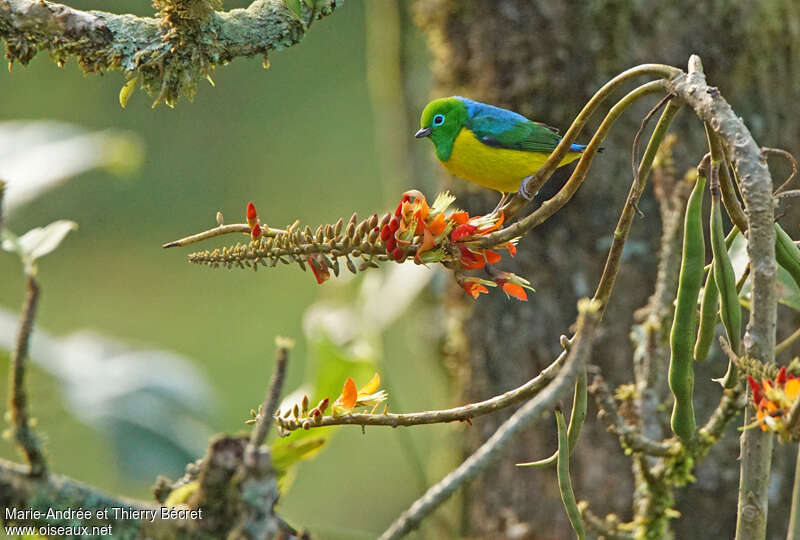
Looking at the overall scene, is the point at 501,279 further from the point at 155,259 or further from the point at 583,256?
the point at 155,259

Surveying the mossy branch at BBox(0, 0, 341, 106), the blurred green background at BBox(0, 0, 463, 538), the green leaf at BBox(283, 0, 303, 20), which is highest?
the green leaf at BBox(283, 0, 303, 20)

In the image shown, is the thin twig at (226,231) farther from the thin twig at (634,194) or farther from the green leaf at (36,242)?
the thin twig at (634,194)

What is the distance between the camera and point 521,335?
6.13 feet

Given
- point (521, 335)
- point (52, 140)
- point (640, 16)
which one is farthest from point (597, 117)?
point (52, 140)

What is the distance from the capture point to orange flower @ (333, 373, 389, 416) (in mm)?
782

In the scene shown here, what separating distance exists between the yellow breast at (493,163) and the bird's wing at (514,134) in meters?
0.02

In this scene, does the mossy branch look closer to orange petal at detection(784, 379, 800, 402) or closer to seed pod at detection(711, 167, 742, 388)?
seed pod at detection(711, 167, 742, 388)

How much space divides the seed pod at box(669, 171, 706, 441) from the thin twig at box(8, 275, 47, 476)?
0.48 m

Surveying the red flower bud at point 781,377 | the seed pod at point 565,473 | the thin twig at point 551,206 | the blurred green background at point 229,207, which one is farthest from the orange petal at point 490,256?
the blurred green background at point 229,207

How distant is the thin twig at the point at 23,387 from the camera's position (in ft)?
1.75

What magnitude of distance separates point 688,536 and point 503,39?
3.59 feet

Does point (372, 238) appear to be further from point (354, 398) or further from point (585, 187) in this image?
point (585, 187)

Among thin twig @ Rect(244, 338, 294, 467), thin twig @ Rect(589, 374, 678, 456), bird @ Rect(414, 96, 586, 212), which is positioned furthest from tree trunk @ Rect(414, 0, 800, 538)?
thin twig @ Rect(244, 338, 294, 467)

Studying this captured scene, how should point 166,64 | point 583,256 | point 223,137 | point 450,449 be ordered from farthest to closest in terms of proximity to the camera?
point 223,137 < point 450,449 < point 583,256 < point 166,64
